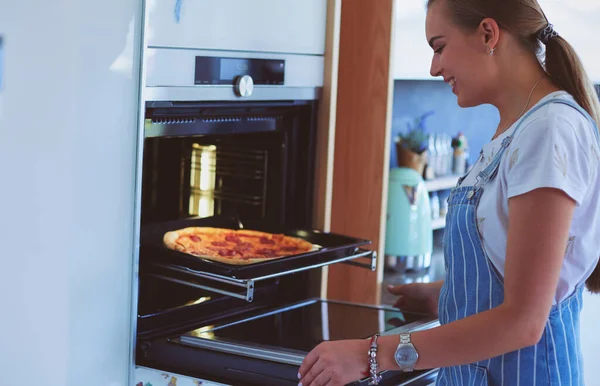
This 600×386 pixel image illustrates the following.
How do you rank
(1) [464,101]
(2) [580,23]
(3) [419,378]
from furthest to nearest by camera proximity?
(2) [580,23]
(3) [419,378]
(1) [464,101]

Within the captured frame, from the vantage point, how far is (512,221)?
1.14m

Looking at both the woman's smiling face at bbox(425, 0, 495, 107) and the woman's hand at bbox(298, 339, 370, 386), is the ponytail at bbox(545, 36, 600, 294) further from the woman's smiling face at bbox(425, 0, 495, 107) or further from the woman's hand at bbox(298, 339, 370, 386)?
the woman's hand at bbox(298, 339, 370, 386)

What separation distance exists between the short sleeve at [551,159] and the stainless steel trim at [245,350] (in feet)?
1.65

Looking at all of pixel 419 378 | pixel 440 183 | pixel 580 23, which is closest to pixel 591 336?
pixel 440 183

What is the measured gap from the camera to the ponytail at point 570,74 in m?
1.29

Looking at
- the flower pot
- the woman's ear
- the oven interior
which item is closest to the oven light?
the oven interior

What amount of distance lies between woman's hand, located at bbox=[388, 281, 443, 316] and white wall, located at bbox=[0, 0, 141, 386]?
567 mm

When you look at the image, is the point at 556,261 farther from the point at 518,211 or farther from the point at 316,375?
the point at 316,375

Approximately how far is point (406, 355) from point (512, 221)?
0.24m

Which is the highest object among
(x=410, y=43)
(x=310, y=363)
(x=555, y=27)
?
(x=555, y=27)

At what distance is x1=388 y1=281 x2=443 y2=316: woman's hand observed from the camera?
1.77 meters

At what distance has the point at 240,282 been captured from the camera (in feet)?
4.94

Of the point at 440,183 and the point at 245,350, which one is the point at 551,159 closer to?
the point at 245,350

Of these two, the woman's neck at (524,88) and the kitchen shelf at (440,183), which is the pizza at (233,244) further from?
the kitchen shelf at (440,183)
